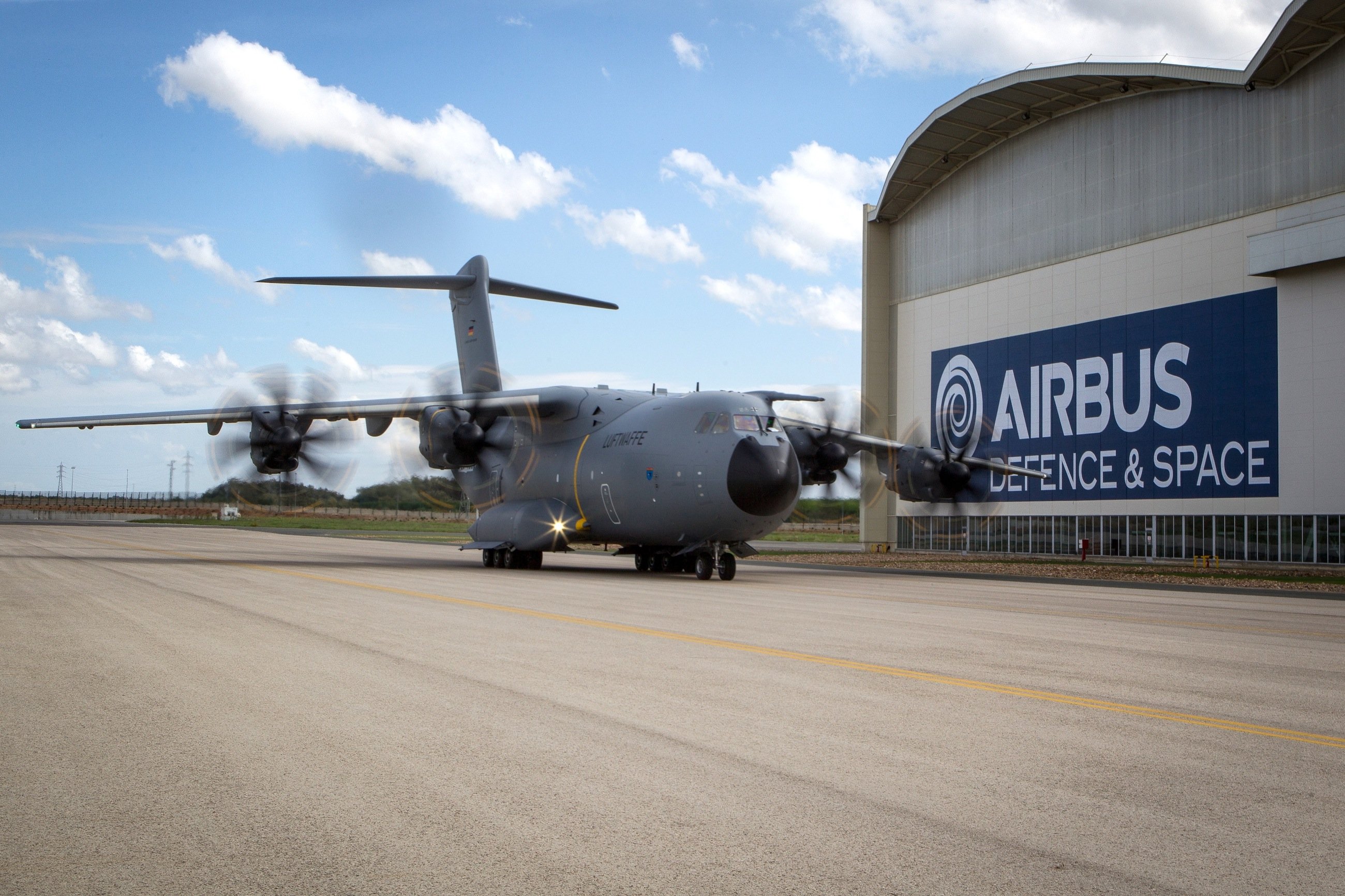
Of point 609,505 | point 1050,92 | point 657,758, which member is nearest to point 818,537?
point 1050,92

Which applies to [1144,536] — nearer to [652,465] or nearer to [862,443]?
[862,443]

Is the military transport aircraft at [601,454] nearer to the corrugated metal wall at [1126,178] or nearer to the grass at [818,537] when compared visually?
the corrugated metal wall at [1126,178]

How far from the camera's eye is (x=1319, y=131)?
129 feet

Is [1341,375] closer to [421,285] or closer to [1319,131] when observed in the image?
[1319,131]

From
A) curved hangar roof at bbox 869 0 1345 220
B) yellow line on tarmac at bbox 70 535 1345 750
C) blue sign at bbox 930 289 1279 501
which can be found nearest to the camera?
yellow line on tarmac at bbox 70 535 1345 750

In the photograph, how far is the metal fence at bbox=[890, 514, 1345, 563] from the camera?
3916 centimetres

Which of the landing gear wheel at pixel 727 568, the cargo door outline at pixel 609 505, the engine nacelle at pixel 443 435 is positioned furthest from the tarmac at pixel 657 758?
the engine nacelle at pixel 443 435

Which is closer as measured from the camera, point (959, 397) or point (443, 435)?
point (443, 435)

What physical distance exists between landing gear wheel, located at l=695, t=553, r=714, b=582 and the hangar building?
7.81 meters

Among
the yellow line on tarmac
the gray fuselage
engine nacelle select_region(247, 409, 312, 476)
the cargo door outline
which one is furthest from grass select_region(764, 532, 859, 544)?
the yellow line on tarmac

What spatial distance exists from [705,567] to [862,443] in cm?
785

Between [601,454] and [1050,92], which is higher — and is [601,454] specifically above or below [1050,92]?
below

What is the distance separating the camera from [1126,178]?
152 ft

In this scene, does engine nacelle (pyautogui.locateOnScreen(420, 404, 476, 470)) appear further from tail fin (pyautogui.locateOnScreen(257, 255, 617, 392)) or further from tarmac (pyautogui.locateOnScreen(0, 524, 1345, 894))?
tarmac (pyautogui.locateOnScreen(0, 524, 1345, 894))
